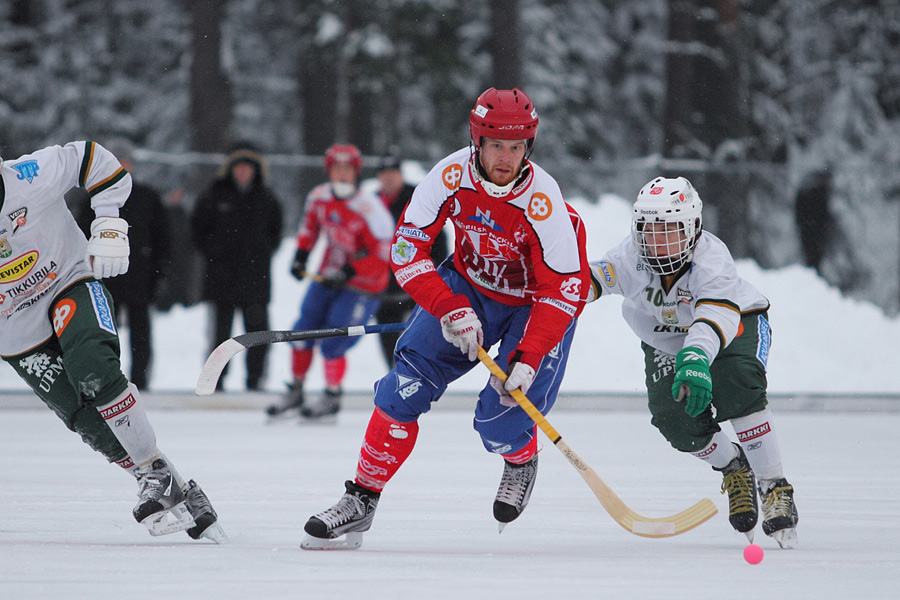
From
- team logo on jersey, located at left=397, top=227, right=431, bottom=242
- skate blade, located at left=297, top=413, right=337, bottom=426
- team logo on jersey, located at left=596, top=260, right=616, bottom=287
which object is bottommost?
skate blade, located at left=297, top=413, right=337, bottom=426

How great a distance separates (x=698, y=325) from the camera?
416 centimetres

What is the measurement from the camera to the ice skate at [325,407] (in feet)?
26.2

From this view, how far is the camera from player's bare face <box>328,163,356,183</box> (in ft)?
27.0

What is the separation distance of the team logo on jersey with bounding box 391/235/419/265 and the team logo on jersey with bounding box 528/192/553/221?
1.34 feet

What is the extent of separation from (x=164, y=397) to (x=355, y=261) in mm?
1785

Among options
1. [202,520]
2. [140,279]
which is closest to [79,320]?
[202,520]

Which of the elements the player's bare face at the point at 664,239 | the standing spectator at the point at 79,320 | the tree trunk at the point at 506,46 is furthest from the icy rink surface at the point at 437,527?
the tree trunk at the point at 506,46

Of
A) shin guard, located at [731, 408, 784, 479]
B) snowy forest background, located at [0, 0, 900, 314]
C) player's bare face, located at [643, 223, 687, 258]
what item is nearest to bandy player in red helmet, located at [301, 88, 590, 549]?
player's bare face, located at [643, 223, 687, 258]

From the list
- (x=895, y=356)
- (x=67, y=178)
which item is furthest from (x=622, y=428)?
(x=67, y=178)

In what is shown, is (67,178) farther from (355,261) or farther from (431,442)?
(355,261)

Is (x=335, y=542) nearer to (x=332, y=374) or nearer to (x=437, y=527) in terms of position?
(x=437, y=527)

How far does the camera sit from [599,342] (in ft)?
33.8

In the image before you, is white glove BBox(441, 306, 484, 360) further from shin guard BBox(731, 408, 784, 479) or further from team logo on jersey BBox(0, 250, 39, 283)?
team logo on jersey BBox(0, 250, 39, 283)

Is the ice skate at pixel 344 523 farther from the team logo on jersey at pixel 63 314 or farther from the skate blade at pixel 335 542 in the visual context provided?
the team logo on jersey at pixel 63 314
